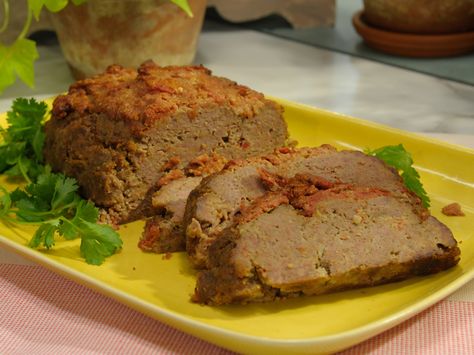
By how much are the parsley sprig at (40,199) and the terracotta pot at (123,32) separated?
943mm

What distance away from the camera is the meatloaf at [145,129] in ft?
10.6

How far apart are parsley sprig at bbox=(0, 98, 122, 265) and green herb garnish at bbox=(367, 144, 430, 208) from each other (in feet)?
4.07

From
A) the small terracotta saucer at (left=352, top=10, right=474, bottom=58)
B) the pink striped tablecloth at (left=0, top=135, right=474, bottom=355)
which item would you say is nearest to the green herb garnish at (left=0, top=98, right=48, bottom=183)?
the pink striped tablecloth at (left=0, top=135, right=474, bottom=355)

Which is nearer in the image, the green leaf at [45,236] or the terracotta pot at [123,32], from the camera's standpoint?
the green leaf at [45,236]

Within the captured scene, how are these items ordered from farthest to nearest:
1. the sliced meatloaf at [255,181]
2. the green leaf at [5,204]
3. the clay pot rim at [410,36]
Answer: the clay pot rim at [410,36]
the green leaf at [5,204]
the sliced meatloaf at [255,181]

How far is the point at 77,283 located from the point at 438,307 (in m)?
1.31

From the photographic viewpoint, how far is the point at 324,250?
258 centimetres

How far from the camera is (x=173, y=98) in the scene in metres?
3.33

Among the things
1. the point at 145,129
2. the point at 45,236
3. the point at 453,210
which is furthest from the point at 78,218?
the point at 453,210

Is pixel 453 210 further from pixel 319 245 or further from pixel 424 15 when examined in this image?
pixel 424 15

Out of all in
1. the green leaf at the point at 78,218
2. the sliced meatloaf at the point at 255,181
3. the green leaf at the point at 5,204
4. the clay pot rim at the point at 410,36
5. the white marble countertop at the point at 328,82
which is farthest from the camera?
the clay pot rim at the point at 410,36

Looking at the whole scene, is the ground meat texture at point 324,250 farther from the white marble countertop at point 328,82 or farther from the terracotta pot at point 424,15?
the terracotta pot at point 424,15

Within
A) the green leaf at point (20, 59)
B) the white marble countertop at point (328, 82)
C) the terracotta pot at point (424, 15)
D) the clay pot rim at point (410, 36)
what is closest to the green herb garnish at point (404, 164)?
the white marble countertop at point (328, 82)

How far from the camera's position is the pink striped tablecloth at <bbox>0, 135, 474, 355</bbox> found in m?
2.45
